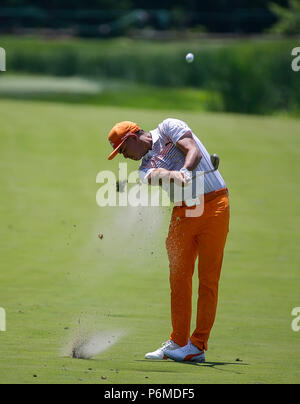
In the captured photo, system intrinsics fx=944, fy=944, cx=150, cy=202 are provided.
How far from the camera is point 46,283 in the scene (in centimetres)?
1042

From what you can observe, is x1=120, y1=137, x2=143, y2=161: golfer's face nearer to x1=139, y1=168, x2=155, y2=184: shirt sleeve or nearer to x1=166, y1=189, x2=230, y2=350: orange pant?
Result: x1=139, y1=168, x2=155, y2=184: shirt sleeve

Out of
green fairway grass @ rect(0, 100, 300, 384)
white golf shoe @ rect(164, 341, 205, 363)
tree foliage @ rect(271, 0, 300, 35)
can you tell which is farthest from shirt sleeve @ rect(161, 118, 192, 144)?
tree foliage @ rect(271, 0, 300, 35)

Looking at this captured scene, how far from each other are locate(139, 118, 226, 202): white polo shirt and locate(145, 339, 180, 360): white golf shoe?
1.08 meters

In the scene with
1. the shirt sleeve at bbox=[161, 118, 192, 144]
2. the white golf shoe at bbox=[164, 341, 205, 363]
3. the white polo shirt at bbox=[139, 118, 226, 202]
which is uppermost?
the shirt sleeve at bbox=[161, 118, 192, 144]

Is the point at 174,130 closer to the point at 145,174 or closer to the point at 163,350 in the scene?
the point at 145,174

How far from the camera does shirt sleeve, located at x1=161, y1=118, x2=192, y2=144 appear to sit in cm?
636

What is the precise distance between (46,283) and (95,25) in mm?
45306

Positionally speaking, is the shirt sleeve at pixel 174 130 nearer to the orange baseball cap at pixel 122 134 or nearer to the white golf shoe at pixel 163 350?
the orange baseball cap at pixel 122 134

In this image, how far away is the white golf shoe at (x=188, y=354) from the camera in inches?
259

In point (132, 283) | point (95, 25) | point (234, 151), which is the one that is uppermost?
point (95, 25)

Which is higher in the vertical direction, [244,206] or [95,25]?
[95,25]

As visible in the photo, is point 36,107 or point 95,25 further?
point 95,25
